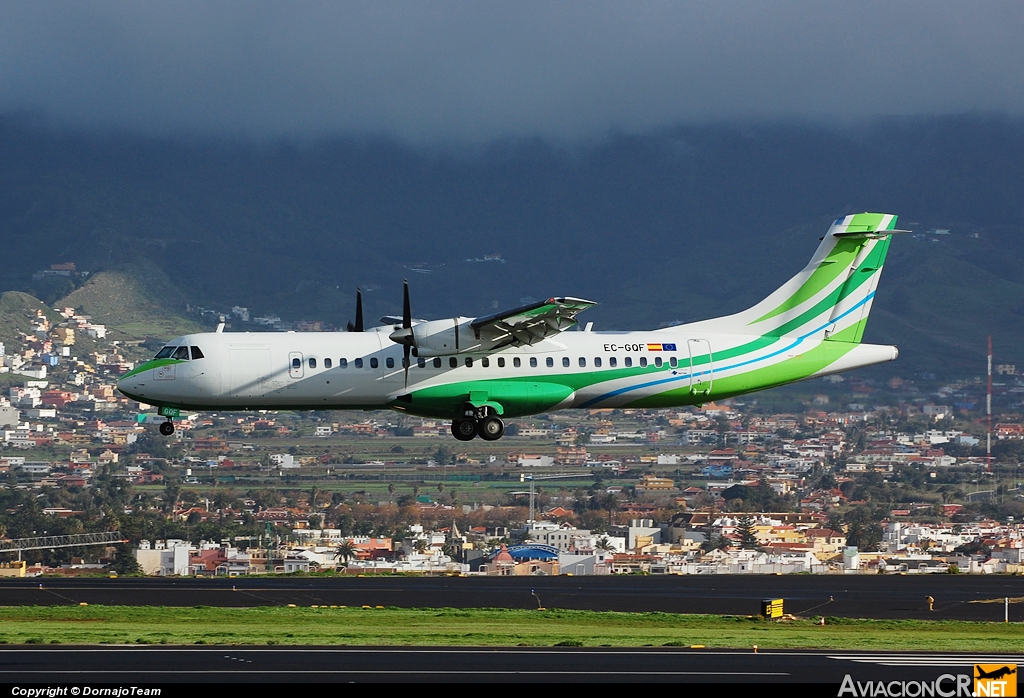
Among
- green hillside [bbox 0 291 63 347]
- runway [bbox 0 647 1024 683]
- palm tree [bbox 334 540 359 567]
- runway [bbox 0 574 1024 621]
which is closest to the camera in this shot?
runway [bbox 0 647 1024 683]

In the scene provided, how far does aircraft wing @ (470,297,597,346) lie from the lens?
38.5 m

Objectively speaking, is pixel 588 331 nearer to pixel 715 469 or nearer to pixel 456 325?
pixel 456 325

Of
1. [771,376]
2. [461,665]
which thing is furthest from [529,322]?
[461,665]

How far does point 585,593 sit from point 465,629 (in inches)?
591

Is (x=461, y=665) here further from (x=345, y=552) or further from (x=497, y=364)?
(x=345, y=552)

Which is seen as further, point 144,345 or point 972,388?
point 144,345

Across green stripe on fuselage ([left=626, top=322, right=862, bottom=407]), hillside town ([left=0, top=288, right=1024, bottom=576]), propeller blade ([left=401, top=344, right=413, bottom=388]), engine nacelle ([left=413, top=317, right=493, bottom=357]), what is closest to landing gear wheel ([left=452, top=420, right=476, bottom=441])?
propeller blade ([left=401, top=344, right=413, bottom=388])

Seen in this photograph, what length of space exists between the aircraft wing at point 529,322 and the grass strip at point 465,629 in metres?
8.22

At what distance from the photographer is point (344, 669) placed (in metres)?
31.9

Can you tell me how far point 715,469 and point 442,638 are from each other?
8704 centimetres

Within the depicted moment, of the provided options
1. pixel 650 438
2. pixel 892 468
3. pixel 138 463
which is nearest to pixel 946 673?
pixel 892 468

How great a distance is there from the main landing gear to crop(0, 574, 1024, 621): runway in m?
12.2

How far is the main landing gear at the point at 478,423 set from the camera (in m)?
40.9

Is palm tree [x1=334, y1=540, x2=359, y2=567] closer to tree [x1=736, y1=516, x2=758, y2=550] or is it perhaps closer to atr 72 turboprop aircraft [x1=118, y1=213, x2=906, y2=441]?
tree [x1=736, y1=516, x2=758, y2=550]
